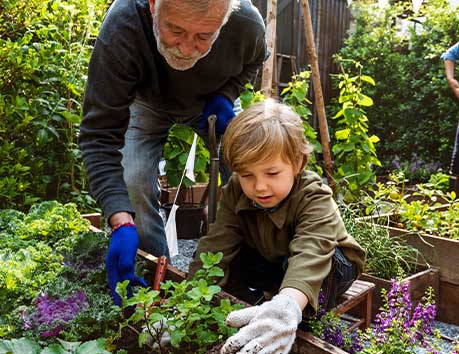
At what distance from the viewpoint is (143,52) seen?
2051mm

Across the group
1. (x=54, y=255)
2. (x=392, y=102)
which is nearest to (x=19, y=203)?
(x=54, y=255)

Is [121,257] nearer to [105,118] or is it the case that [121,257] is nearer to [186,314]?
[186,314]

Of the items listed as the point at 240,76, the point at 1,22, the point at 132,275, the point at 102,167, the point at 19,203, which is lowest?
the point at 19,203

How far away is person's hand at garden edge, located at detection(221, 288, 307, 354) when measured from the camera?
1256 millimetres

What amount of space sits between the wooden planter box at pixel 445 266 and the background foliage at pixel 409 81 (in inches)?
171

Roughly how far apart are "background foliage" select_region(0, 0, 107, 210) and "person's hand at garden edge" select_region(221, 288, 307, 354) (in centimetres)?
219

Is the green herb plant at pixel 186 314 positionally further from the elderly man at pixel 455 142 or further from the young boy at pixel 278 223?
the elderly man at pixel 455 142

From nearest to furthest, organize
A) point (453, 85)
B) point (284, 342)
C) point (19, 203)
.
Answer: point (284, 342)
point (19, 203)
point (453, 85)

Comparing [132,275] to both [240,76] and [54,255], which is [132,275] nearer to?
[54,255]

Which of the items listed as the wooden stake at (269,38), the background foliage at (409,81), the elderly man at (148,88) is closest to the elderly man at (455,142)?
the background foliage at (409,81)

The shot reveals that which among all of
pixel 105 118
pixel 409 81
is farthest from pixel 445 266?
pixel 409 81

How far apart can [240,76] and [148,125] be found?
19.0 inches

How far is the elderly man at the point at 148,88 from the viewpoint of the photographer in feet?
5.82

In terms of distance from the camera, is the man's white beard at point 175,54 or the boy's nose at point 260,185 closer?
the boy's nose at point 260,185
